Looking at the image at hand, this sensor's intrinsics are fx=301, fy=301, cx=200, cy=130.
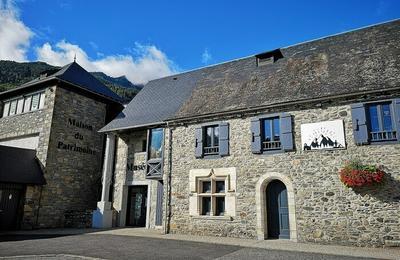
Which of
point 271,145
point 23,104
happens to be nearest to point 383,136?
point 271,145

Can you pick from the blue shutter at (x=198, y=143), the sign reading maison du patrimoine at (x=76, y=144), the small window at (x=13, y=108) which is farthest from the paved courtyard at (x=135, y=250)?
the small window at (x=13, y=108)

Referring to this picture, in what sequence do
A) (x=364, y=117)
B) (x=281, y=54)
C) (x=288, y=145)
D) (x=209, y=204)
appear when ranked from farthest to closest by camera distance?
(x=281, y=54)
(x=209, y=204)
(x=288, y=145)
(x=364, y=117)

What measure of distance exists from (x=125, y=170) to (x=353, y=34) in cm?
1228

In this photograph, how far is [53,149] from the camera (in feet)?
49.3

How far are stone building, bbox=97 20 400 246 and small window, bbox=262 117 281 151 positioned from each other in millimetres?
37

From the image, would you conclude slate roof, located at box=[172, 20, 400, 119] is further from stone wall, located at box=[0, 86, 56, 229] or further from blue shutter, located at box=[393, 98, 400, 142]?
stone wall, located at box=[0, 86, 56, 229]

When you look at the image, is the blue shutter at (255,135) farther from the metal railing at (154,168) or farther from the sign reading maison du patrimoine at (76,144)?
the sign reading maison du patrimoine at (76,144)

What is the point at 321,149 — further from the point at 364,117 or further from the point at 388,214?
the point at 388,214

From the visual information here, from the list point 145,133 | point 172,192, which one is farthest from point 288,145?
point 145,133

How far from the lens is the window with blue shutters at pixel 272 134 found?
33.6 feet

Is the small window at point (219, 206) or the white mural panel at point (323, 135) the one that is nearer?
the white mural panel at point (323, 135)

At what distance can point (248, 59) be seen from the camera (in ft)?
49.2

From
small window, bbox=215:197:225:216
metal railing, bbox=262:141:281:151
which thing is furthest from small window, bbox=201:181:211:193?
metal railing, bbox=262:141:281:151

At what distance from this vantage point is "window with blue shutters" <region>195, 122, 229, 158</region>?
37.5 ft
